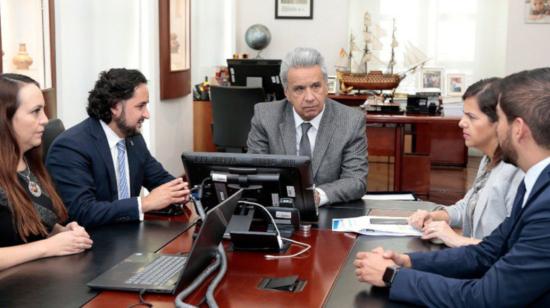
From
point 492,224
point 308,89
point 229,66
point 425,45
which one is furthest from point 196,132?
point 492,224

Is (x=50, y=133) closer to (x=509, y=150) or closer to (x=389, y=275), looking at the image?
(x=389, y=275)

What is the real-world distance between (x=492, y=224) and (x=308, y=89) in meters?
1.09

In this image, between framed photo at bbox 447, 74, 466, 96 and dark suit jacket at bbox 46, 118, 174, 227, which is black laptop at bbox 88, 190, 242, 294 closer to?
dark suit jacket at bbox 46, 118, 174, 227

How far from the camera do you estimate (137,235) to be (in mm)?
2381

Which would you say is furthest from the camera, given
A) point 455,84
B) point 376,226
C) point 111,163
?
point 455,84

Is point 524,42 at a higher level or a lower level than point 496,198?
higher

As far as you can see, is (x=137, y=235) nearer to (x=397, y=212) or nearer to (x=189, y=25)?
(x=397, y=212)

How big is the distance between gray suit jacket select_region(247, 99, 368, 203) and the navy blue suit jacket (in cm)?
124

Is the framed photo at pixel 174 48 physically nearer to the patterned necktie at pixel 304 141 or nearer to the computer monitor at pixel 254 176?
the patterned necktie at pixel 304 141

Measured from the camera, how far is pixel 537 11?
24.7ft

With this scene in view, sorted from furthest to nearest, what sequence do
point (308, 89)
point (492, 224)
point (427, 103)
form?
point (427, 103) < point (308, 89) < point (492, 224)

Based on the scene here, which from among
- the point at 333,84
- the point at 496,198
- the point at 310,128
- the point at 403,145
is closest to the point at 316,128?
the point at 310,128

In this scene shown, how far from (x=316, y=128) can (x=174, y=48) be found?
287 cm

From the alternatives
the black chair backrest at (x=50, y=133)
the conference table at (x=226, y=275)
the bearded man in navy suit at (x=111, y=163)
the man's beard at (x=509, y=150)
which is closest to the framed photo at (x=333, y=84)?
the bearded man in navy suit at (x=111, y=163)
